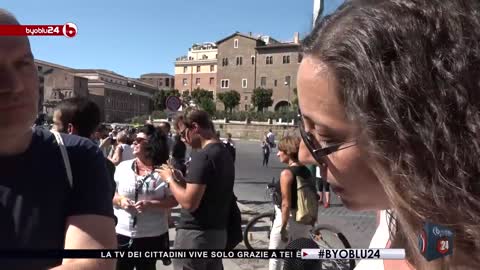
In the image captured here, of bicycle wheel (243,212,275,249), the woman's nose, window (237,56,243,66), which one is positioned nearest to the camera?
the woman's nose

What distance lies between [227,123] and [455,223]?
56.9 meters

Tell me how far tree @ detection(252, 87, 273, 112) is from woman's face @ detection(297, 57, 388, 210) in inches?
2624

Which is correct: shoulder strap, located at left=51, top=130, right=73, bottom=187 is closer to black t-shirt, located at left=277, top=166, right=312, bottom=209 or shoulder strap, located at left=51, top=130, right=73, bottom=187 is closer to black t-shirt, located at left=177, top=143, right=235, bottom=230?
black t-shirt, located at left=177, top=143, right=235, bottom=230

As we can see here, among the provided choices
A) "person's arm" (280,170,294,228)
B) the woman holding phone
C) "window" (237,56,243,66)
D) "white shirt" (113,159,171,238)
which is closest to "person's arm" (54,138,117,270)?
the woman holding phone

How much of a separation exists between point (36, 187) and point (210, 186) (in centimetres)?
212

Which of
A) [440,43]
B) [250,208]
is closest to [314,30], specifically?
[440,43]

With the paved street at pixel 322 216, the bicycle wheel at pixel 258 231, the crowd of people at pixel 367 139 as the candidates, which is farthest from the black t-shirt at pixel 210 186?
the bicycle wheel at pixel 258 231

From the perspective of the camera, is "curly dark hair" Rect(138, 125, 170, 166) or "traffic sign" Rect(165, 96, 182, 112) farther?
"traffic sign" Rect(165, 96, 182, 112)

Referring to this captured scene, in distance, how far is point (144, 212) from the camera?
3699mm

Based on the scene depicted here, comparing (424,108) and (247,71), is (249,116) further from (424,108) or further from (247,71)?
(424,108)

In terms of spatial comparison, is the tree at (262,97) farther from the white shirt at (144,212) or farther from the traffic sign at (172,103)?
the white shirt at (144,212)

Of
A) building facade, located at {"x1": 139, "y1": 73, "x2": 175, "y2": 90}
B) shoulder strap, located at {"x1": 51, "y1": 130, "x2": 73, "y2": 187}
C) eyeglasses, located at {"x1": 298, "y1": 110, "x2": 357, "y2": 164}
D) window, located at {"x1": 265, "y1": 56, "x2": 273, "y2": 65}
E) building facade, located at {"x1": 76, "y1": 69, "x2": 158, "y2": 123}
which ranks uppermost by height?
window, located at {"x1": 265, "y1": 56, "x2": 273, "y2": 65}

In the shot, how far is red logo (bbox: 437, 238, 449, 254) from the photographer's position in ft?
2.11

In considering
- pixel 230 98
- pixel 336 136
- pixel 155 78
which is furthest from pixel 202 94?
pixel 336 136
